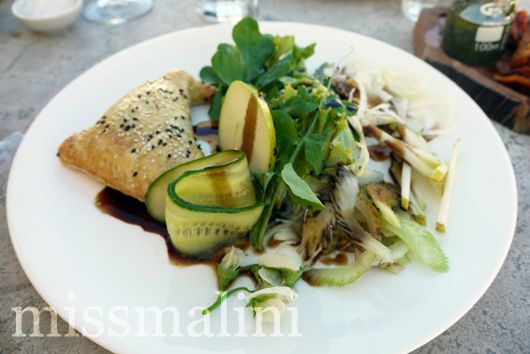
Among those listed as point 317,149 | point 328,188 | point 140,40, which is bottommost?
point 140,40

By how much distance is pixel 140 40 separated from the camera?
2707 millimetres

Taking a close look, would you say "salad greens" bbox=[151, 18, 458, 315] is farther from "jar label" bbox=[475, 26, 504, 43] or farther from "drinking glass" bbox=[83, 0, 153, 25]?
"drinking glass" bbox=[83, 0, 153, 25]

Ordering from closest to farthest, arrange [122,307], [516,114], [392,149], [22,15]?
1. [122,307]
2. [392,149]
3. [516,114]
4. [22,15]

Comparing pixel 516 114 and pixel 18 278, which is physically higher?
pixel 516 114

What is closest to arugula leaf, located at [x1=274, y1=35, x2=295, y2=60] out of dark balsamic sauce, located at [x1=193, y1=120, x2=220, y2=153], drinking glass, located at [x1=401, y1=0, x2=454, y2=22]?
dark balsamic sauce, located at [x1=193, y1=120, x2=220, y2=153]

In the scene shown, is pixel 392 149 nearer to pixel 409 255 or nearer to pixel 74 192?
pixel 409 255

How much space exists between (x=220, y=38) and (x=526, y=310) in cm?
166

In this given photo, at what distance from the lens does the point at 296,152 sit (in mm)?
1518

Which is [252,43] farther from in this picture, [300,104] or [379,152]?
[379,152]

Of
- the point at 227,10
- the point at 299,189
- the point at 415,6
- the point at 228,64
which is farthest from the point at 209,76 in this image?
the point at 415,6

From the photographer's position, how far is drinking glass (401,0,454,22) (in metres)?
2.84

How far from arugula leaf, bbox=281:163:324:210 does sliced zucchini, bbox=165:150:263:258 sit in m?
0.13

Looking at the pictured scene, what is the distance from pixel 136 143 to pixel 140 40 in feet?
4.01

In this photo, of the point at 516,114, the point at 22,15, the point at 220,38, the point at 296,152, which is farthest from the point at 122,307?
the point at 22,15
